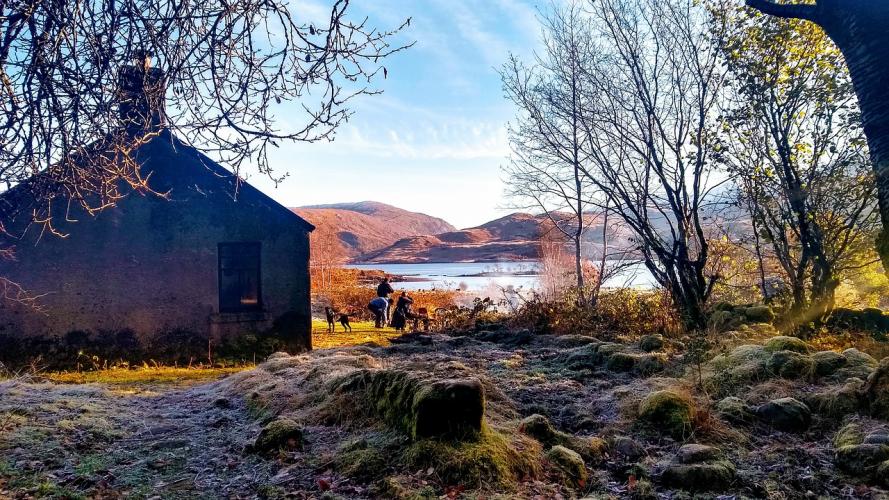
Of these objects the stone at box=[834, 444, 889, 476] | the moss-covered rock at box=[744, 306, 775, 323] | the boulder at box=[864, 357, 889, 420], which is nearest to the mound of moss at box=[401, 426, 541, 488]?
the stone at box=[834, 444, 889, 476]

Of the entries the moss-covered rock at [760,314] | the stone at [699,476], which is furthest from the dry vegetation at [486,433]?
the moss-covered rock at [760,314]

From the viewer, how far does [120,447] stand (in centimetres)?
479

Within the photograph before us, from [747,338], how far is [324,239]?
36928 millimetres

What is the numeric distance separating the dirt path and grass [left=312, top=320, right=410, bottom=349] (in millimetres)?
6258

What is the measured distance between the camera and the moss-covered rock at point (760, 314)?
9047 millimetres

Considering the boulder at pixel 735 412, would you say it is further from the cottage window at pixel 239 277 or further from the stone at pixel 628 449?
the cottage window at pixel 239 277

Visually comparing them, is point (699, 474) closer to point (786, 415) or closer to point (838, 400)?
point (786, 415)

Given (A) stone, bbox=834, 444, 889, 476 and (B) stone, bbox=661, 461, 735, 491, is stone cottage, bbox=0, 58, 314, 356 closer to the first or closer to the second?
(B) stone, bbox=661, 461, 735, 491

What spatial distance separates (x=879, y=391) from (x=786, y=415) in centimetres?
77

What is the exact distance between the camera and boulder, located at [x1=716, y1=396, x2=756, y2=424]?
15.5 ft

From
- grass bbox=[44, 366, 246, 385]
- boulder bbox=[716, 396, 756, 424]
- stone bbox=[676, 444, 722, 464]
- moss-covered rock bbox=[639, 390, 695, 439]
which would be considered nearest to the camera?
stone bbox=[676, 444, 722, 464]

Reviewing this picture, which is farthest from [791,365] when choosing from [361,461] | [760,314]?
[361,461]

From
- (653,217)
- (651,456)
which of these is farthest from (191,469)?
(653,217)

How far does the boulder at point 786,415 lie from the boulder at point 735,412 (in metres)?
0.09
